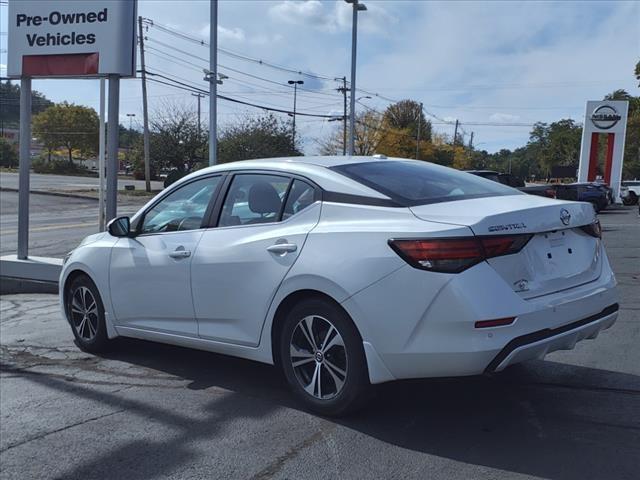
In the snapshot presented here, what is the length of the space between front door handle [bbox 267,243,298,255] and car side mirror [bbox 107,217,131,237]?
69.1 inches

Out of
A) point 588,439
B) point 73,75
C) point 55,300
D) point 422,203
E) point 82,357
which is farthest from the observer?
point 73,75

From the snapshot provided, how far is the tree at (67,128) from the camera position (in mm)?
84625

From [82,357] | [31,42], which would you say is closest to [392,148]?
[31,42]

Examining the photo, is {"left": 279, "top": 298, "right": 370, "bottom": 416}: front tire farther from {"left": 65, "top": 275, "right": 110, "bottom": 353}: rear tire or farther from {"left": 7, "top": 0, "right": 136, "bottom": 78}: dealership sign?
{"left": 7, "top": 0, "right": 136, "bottom": 78}: dealership sign

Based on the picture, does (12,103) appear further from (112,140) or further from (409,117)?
(112,140)

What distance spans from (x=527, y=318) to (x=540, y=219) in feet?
2.06

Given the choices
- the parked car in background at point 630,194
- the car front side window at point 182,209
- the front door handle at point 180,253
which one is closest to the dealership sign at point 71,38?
the car front side window at point 182,209

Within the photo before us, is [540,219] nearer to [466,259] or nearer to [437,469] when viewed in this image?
[466,259]

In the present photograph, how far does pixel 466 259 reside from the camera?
3576mm

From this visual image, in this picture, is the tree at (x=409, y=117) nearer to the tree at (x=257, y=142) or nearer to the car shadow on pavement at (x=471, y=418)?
the tree at (x=257, y=142)

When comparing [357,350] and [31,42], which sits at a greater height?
[31,42]

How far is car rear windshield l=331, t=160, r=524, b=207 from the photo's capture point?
13.8 feet

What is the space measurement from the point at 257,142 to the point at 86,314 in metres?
39.4

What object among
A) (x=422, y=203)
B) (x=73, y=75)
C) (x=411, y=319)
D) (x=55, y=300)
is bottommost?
(x=55, y=300)
